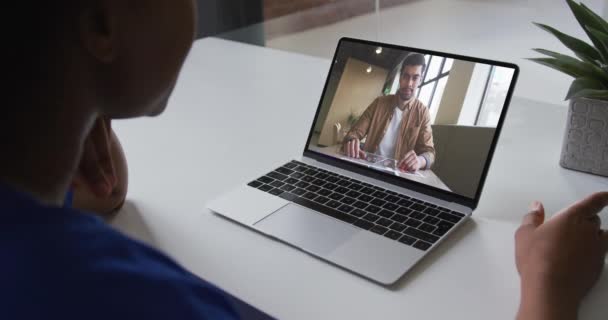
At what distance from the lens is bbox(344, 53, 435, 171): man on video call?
2.84 ft

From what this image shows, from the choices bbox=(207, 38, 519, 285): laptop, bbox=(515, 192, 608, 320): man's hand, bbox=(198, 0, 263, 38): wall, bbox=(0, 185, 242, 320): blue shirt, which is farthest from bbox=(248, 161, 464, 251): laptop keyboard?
bbox=(198, 0, 263, 38): wall

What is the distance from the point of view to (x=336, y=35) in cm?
257

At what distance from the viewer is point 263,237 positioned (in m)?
0.77

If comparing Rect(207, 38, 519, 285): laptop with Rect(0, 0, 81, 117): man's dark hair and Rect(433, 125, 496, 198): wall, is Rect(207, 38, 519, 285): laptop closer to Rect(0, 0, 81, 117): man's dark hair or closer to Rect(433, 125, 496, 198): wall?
Rect(433, 125, 496, 198): wall

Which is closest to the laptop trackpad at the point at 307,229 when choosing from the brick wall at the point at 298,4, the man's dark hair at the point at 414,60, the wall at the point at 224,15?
the man's dark hair at the point at 414,60

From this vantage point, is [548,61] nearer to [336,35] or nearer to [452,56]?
[452,56]

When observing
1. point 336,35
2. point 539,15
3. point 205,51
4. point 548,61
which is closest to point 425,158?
point 548,61

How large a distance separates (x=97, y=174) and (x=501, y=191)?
560mm

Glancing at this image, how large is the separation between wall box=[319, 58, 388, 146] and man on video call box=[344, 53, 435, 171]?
2 centimetres

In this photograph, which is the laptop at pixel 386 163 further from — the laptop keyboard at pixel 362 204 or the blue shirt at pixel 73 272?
the blue shirt at pixel 73 272

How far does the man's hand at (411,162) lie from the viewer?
86 centimetres

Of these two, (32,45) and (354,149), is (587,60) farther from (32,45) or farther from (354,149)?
(32,45)

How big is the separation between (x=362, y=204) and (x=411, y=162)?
10cm

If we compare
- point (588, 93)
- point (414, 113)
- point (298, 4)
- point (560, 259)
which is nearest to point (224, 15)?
point (298, 4)
